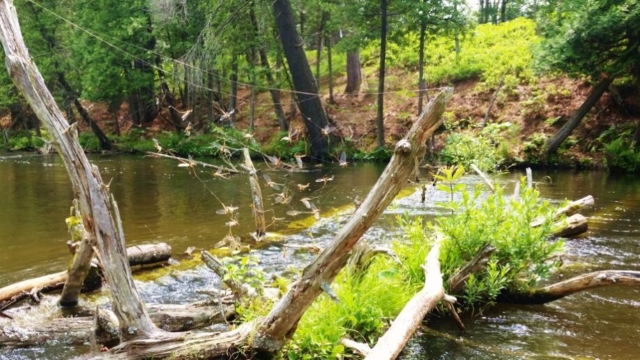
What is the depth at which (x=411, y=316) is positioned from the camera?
11.7 ft

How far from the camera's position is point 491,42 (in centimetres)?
2303

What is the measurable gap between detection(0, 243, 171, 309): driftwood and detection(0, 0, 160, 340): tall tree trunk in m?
2.02

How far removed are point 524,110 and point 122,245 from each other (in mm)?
16880

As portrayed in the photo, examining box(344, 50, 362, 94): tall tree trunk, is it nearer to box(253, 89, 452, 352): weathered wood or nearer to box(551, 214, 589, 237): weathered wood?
box(551, 214, 589, 237): weathered wood

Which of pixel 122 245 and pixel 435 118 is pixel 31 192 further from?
pixel 435 118

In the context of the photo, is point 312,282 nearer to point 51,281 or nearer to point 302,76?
point 51,281

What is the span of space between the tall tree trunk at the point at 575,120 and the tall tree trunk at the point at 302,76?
709cm

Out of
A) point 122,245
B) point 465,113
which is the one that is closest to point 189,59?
point 465,113

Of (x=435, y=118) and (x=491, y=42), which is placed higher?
(x=491, y=42)

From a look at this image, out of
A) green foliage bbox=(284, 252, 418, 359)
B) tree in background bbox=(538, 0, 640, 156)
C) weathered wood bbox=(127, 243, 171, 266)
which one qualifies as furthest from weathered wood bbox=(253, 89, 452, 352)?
tree in background bbox=(538, 0, 640, 156)

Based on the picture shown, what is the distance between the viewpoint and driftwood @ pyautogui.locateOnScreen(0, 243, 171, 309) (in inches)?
195

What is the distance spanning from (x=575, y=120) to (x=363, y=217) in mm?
14642

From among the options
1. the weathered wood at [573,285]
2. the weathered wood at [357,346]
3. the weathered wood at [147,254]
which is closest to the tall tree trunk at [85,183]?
the weathered wood at [357,346]

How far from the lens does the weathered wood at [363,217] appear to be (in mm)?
2879
